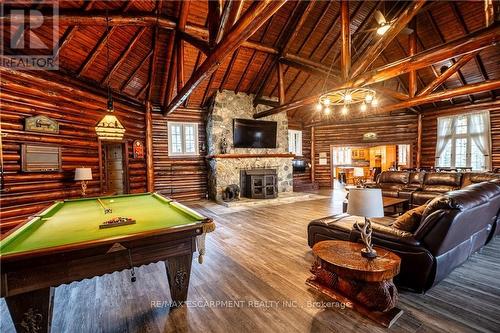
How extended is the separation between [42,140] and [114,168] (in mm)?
3012

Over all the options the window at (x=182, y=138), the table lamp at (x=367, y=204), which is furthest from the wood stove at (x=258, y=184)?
the table lamp at (x=367, y=204)

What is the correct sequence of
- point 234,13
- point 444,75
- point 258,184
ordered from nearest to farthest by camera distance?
1. point 234,13
2. point 444,75
3. point 258,184

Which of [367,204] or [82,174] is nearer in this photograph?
[367,204]

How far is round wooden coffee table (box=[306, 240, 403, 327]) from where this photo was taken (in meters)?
1.97

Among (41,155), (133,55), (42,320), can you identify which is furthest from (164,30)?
(42,320)

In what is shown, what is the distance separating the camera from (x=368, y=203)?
2123mm

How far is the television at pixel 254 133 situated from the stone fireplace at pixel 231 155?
18 centimetres

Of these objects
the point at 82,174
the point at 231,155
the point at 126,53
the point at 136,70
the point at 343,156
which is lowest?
the point at 82,174

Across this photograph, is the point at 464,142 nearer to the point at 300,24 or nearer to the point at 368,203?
the point at 300,24

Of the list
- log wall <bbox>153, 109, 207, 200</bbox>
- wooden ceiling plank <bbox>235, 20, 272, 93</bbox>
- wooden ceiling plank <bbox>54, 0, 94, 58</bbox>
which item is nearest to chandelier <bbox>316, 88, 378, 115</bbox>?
wooden ceiling plank <bbox>235, 20, 272, 93</bbox>

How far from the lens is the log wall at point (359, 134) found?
32.9 feet

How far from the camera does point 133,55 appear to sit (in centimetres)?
600

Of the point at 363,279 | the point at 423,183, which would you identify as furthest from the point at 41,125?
the point at 423,183

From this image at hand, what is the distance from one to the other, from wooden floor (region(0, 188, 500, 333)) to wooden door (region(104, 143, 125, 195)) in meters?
5.31
